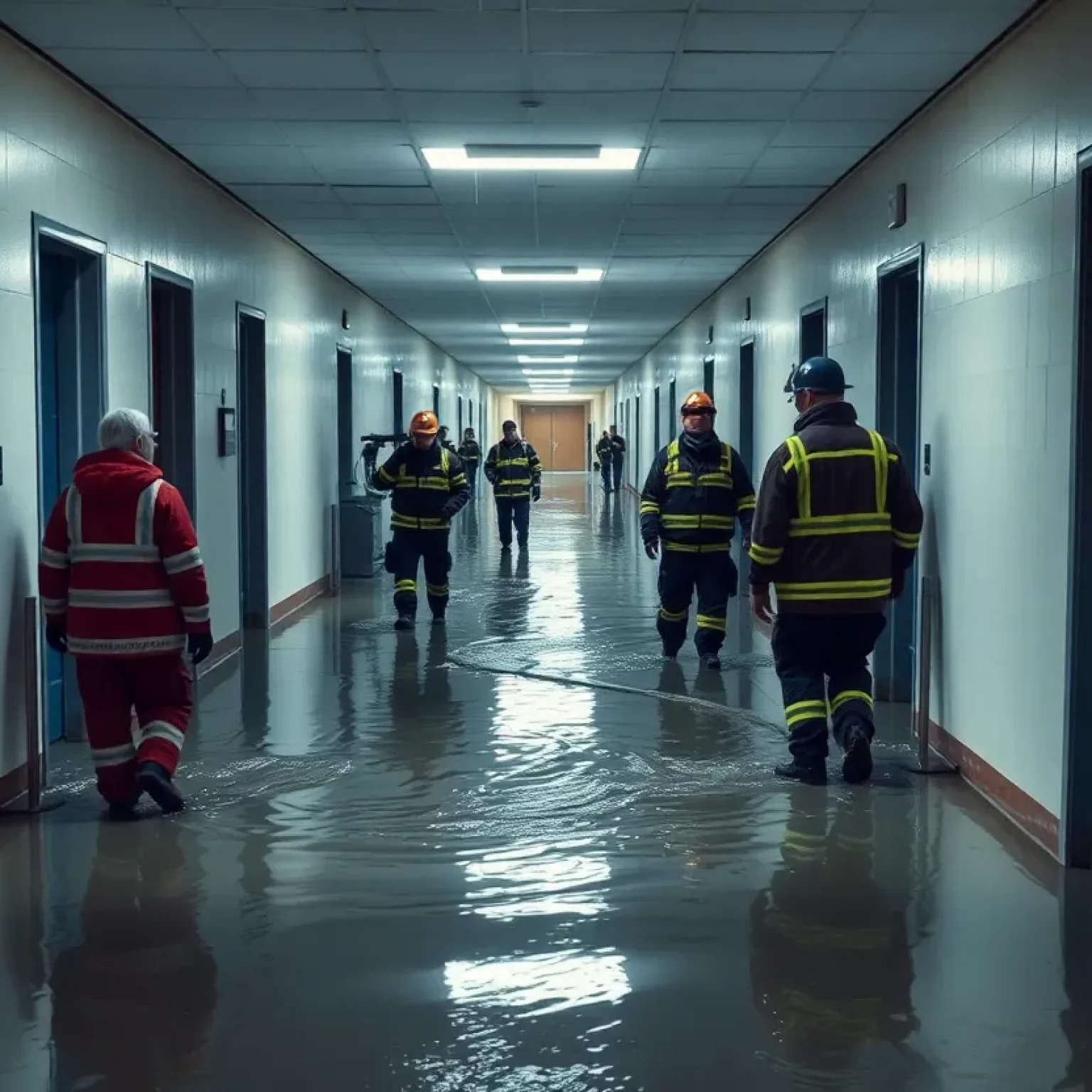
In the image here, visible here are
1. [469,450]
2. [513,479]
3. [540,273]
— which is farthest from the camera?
[469,450]

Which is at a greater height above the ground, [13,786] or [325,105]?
[325,105]

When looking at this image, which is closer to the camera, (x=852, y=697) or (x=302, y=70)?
(x=852, y=697)

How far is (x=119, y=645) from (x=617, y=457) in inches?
957

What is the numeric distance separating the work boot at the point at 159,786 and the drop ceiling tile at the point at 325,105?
3019mm

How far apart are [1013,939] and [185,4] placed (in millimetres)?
4031

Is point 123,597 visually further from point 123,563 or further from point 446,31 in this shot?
point 446,31

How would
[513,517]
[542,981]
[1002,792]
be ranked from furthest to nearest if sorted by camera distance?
1. [513,517]
2. [1002,792]
3. [542,981]

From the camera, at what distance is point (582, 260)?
39.7ft

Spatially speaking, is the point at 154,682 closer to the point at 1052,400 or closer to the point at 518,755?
the point at 518,755

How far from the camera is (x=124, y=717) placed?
16.6 ft

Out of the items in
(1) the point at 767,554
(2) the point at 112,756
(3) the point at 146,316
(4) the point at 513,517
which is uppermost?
(3) the point at 146,316

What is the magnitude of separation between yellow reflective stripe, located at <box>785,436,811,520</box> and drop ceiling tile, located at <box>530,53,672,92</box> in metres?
1.68

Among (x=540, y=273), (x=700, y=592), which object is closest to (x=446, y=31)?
(x=700, y=592)

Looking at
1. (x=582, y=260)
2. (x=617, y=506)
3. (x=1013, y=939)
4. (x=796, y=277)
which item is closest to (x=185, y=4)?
(x=1013, y=939)
